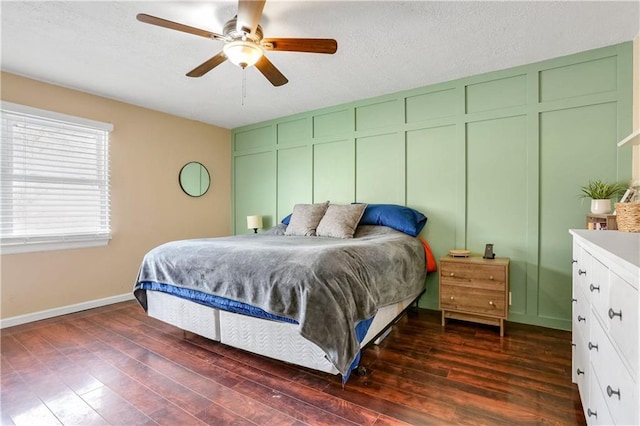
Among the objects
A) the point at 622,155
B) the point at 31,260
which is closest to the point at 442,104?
the point at 622,155

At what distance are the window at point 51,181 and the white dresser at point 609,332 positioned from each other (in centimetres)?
442

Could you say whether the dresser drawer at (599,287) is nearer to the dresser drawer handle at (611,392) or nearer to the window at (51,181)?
the dresser drawer handle at (611,392)

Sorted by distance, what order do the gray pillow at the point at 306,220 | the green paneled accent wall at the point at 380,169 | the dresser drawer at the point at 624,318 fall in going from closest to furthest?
the dresser drawer at the point at 624,318, the gray pillow at the point at 306,220, the green paneled accent wall at the point at 380,169

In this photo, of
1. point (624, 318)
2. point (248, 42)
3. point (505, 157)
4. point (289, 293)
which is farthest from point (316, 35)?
point (624, 318)

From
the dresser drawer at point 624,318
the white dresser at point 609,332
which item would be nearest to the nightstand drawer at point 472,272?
the white dresser at point 609,332

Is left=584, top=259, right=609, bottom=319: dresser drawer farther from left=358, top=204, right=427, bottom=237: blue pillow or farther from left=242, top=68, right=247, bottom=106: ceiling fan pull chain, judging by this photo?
left=242, top=68, right=247, bottom=106: ceiling fan pull chain

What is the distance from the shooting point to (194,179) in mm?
4684

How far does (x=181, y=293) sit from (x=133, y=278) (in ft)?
6.56

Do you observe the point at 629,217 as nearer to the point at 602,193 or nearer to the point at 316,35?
the point at 602,193

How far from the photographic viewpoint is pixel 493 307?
8.65 ft

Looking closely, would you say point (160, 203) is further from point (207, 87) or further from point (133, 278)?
point (207, 87)

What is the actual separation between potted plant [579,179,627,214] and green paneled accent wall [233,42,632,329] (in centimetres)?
8

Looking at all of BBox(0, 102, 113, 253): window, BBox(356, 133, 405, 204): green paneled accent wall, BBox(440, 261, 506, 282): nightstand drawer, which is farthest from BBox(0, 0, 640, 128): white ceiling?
BBox(440, 261, 506, 282): nightstand drawer

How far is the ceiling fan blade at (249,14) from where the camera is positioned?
1.65 metres
